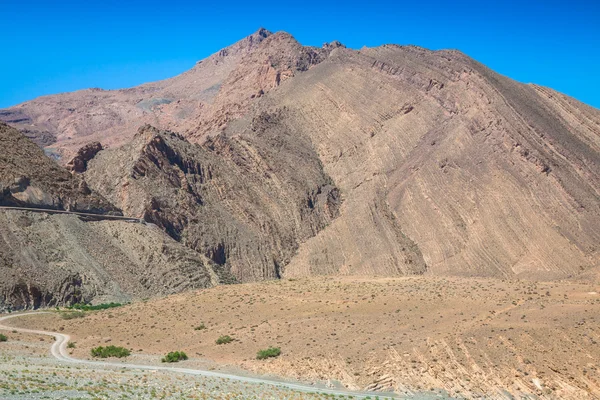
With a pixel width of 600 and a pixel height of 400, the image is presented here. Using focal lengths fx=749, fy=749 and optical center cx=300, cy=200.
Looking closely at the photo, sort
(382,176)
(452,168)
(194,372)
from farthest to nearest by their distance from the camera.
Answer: (382,176), (452,168), (194,372)

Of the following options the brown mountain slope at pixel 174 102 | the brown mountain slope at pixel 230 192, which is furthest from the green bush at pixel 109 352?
the brown mountain slope at pixel 174 102

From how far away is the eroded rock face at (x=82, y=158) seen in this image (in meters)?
76.2

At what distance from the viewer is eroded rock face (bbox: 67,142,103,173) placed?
76.2m

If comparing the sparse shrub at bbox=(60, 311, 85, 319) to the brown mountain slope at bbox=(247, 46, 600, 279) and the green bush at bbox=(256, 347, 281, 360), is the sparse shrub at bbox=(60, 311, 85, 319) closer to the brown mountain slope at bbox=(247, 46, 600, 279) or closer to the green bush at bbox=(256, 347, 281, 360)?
the green bush at bbox=(256, 347, 281, 360)

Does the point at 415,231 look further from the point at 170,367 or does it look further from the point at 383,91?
the point at 170,367

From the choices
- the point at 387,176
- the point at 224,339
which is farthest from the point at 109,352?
the point at 387,176

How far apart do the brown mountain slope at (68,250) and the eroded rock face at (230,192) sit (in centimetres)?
434

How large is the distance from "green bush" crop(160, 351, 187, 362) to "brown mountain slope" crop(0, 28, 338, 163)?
65212 mm

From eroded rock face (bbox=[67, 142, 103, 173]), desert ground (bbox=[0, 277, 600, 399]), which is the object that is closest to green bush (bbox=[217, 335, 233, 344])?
desert ground (bbox=[0, 277, 600, 399])

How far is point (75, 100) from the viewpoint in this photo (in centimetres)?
17638

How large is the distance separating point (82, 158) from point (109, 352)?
4505 cm

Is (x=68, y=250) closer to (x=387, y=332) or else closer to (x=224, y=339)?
(x=224, y=339)

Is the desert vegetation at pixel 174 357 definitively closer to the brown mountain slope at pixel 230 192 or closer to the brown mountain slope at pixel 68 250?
the brown mountain slope at pixel 68 250

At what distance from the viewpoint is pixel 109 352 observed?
3600cm
